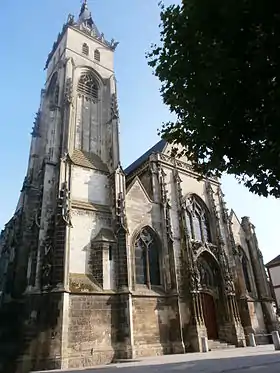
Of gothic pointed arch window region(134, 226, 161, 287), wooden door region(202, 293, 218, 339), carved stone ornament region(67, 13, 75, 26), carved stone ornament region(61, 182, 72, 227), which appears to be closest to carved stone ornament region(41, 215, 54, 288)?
carved stone ornament region(61, 182, 72, 227)

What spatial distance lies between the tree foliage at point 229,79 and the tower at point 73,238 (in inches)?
373

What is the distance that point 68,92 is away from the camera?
66.1 ft

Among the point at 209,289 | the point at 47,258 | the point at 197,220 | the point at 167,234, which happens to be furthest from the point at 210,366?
the point at 197,220

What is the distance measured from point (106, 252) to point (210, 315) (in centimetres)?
825

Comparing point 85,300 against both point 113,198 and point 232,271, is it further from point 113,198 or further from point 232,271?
point 232,271

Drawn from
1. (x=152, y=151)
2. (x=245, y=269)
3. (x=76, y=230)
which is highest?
(x=152, y=151)

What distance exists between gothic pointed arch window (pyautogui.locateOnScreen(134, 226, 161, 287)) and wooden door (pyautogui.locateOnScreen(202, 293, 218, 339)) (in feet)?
12.1

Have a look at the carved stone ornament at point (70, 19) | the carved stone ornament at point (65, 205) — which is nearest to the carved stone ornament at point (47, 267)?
the carved stone ornament at point (65, 205)

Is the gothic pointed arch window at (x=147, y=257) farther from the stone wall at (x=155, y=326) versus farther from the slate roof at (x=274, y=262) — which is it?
the slate roof at (x=274, y=262)

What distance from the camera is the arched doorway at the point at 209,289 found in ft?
61.6

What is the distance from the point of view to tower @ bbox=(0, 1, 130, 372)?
13.3 meters

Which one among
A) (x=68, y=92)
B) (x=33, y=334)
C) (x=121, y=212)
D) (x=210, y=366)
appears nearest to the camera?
(x=210, y=366)

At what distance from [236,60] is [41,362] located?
13.0 meters

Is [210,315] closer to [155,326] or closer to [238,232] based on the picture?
[155,326]
